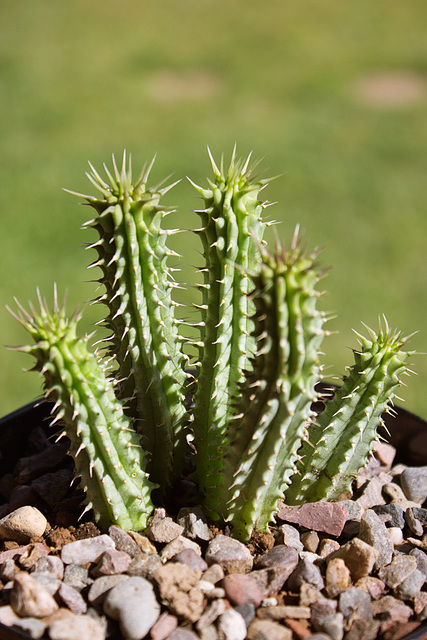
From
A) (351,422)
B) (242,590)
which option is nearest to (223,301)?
(351,422)

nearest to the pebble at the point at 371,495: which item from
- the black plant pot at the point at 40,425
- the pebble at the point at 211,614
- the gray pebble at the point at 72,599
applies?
the black plant pot at the point at 40,425

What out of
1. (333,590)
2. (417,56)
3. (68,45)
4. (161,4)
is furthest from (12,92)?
(333,590)

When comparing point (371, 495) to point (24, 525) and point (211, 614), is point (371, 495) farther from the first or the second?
point (24, 525)

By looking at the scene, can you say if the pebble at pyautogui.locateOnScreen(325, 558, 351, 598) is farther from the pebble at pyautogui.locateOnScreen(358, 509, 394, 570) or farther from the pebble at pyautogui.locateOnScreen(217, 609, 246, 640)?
the pebble at pyautogui.locateOnScreen(217, 609, 246, 640)

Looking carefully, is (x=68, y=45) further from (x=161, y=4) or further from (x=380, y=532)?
(x=380, y=532)

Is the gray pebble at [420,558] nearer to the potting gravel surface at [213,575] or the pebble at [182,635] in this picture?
the potting gravel surface at [213,575]
